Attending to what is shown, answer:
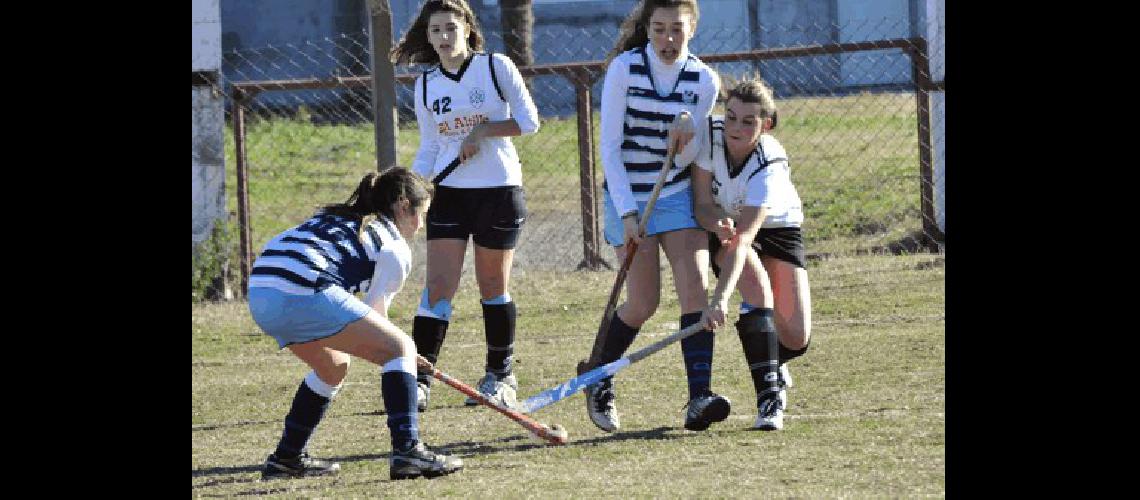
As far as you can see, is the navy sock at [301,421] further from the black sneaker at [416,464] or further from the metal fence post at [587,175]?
the metal fence post at [587,175]

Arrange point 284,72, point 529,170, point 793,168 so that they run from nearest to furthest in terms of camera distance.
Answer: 1. point 793,168
2. point 529,170
3. point 284,72

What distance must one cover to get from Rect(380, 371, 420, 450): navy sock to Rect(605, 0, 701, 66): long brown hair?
5.36 ft

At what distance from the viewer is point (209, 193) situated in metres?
10.8

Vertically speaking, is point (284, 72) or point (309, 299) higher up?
point (284, 72)

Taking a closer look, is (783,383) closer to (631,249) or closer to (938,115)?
(631,249)

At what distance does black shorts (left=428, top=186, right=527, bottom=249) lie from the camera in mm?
6938

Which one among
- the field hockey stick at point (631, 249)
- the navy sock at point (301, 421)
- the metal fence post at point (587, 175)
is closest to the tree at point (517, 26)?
the metal fence post at point (587, 175)

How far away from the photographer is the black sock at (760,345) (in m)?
6.19

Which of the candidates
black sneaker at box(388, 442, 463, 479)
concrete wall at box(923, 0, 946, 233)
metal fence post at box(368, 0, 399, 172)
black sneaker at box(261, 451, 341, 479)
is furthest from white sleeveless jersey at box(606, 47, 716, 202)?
concrete wall at box(923, 0, 946, 233)
